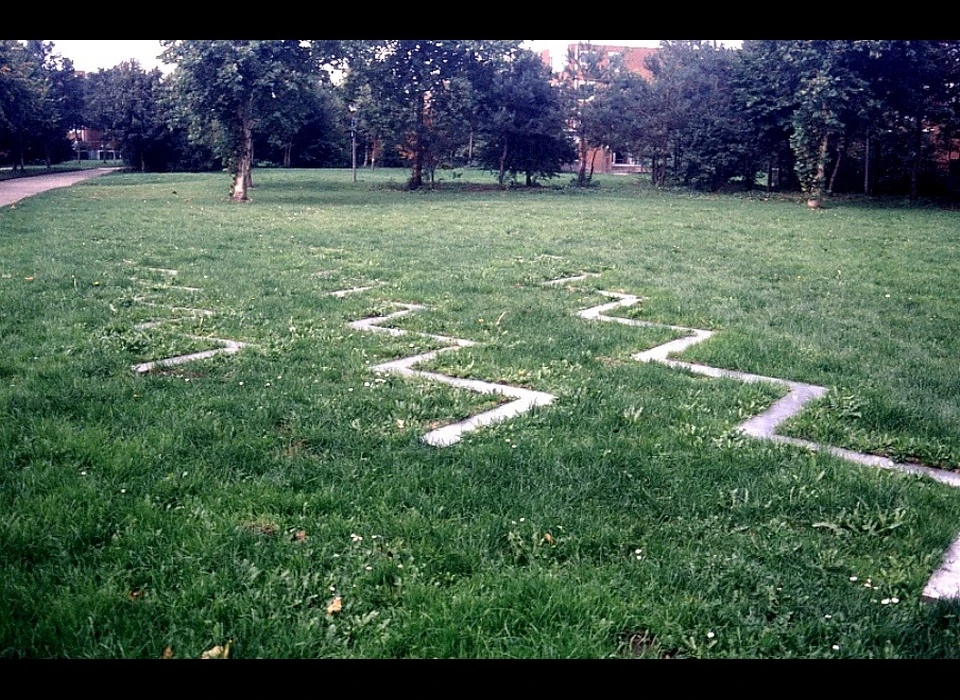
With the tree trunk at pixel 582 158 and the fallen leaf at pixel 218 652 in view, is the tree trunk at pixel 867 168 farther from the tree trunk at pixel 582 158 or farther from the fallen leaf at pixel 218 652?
the fallen leaf at pixel 218 652

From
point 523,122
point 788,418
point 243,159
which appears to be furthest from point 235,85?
point 788,418

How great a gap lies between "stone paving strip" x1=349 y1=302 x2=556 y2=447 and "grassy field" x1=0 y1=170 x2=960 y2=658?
10 cm

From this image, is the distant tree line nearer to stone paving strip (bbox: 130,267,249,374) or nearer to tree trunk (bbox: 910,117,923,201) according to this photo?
tree trunk (bbox: 910,117,923,201)

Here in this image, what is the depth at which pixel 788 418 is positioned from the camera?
4.33 m

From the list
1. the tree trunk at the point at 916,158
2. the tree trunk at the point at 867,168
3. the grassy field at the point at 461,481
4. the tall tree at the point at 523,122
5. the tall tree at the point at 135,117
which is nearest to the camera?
the grassy field at the point at 461,481

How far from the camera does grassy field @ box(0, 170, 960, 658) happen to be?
A: 7.98 feet

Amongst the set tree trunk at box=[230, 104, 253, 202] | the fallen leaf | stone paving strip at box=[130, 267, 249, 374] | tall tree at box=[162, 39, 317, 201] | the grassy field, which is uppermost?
tall tree at box=[162, 39, 317, 201]

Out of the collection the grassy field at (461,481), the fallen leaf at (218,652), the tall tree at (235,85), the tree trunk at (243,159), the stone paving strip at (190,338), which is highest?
the tall tree at (235,85)

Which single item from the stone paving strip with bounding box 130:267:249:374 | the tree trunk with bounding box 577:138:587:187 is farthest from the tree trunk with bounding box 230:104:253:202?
the stone paving strip with bounding box 130:267:249:374

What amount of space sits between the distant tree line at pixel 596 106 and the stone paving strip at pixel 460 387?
47.6ft

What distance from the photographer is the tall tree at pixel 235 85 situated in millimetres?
19312

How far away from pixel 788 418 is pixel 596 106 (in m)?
27.6

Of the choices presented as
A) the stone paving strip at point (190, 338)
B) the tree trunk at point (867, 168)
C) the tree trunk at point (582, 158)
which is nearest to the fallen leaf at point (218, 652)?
the stone paving strip at point (190, 338)
